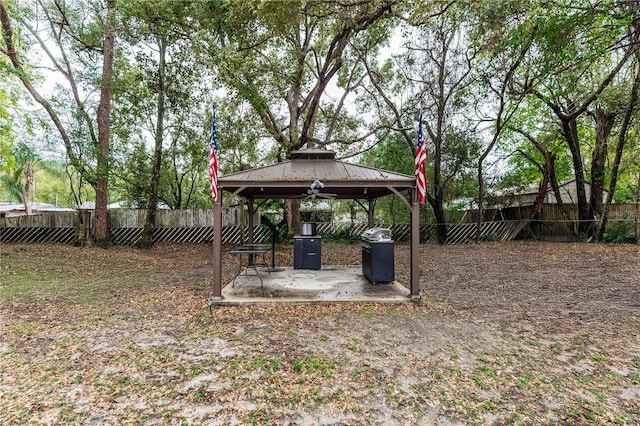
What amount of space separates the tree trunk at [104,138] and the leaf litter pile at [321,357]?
4.74m

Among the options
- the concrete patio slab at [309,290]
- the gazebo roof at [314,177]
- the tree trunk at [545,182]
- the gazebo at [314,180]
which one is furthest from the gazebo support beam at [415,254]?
the tree trunk at [545,182]

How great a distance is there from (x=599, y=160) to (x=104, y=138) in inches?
716

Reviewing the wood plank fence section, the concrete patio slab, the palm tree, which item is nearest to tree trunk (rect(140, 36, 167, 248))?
the concrete patio slab

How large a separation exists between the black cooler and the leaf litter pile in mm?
937

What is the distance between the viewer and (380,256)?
21.4 ft

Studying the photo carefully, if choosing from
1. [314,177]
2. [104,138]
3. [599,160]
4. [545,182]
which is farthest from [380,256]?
[599,160]

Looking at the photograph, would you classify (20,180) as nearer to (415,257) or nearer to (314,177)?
(314,177)

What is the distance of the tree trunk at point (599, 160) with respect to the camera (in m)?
12.1

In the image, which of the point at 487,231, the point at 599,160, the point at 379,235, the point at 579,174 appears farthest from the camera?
the point at 487,231

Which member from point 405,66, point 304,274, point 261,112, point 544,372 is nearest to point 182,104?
point 261,112

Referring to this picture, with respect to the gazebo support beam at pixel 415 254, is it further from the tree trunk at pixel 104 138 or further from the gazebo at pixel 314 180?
the tree trunk at pixel 104 138

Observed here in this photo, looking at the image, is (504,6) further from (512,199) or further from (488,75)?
(512,199)

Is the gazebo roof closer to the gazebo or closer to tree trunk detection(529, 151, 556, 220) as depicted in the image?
the gazebo

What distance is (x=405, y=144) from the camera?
585 inches
